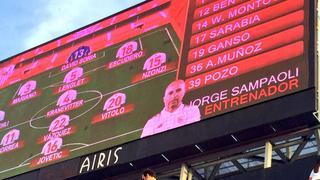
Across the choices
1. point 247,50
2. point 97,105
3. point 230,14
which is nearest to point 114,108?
point 97,105

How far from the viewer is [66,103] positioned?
48.8 ft

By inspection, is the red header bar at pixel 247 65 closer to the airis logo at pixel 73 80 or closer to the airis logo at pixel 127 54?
the airis logo at pixel 127 54

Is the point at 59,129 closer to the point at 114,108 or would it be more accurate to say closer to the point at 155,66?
the point at 114,108

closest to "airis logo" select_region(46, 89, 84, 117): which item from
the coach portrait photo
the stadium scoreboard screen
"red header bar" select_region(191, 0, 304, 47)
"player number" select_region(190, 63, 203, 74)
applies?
the stadium scoreboard screen

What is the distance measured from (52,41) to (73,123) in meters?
3.28

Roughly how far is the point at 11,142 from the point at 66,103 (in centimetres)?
153

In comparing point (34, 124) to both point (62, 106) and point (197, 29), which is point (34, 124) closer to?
point (62, 106)

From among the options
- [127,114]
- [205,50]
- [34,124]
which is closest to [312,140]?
[205,50]

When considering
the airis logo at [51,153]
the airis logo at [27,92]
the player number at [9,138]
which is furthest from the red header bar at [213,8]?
the player number at [9,138]

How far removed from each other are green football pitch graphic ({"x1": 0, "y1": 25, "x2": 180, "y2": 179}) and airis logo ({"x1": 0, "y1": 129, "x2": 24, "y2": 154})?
0.11 meters

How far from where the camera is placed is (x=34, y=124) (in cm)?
1514

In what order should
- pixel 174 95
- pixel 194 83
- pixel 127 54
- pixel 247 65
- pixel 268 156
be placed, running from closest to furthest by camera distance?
pixel 268 156 → pixel 247 65 → pixel 194 83 → pixel 174 95 → pixel 127 54

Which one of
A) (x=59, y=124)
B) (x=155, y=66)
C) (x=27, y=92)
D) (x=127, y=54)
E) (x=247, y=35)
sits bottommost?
(x=59, y=124)

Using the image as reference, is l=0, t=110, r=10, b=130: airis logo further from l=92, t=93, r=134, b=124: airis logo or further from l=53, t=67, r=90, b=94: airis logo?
l=92, t=93, r=134, b=124: airis logo
